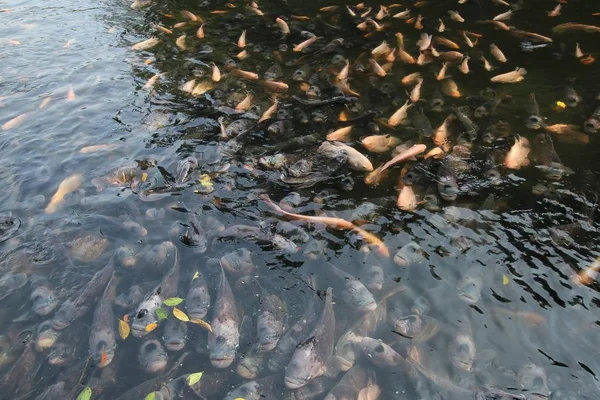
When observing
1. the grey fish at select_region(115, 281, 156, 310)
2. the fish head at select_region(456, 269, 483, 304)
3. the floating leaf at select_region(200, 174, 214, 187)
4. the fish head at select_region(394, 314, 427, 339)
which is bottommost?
the grey fish at select_region(115, 281, 156, 310)

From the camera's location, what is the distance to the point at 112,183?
6.62m

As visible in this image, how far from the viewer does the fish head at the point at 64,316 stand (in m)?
4.70

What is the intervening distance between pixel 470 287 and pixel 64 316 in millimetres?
4781

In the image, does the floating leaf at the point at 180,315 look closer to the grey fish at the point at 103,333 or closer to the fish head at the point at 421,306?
the grey fish at the point at 103,333

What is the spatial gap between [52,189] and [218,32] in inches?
278

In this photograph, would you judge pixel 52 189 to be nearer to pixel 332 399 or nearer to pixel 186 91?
pixel 186 91

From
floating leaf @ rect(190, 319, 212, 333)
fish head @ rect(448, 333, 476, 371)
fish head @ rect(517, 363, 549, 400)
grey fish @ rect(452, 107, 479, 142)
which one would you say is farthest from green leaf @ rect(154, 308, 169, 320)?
grey fish @ rect(452, 107, 479, 142)

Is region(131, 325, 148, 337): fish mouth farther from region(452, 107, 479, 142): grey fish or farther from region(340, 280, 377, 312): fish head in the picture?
region(452, 107, 479, 142): grey fish

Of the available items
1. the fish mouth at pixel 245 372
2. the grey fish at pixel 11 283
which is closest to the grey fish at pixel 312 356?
the fish mouth at pixel 245 372

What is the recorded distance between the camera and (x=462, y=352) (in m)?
4.38

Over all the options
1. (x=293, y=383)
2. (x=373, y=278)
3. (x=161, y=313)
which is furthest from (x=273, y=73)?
(x=293, y=383)

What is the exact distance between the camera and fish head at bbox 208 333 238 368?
4.34 meters

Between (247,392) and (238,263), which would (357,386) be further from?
(238,263)

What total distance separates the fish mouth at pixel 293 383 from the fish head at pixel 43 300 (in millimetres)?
2956
